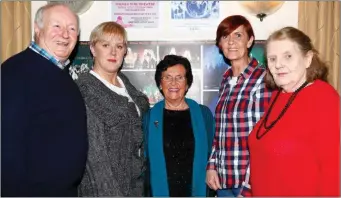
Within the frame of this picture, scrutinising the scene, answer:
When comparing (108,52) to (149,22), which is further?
(149,22)

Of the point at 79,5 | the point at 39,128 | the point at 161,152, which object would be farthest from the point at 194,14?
the point at 39,128

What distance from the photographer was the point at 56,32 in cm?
191

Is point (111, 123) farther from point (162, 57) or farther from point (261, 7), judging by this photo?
point (261, 7)

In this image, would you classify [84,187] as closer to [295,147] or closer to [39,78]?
[39,78]

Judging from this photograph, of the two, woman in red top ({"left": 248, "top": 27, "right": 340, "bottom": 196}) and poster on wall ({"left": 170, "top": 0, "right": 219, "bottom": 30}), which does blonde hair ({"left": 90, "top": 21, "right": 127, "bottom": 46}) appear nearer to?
poster on wall ({"left": 170, "top": 0, "right": 219, "bottom": 30})

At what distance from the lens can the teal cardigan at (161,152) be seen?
2.43 meters

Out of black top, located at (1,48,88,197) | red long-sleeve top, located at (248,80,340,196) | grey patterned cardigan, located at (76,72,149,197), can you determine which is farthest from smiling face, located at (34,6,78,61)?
red long-sleeve top, located at (248,80,340,196)

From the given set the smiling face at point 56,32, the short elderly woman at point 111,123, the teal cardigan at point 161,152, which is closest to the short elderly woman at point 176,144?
the teal cardigan at point 161,152

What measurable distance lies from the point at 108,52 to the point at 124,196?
95 cm

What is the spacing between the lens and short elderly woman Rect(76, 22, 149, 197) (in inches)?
80.2

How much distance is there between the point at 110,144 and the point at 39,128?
584 mm

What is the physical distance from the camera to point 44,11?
1.94m

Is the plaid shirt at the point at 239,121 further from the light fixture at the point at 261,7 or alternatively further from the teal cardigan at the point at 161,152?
the light fixture at the point at 261,7

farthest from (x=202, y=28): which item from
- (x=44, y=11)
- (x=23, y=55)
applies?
(x=23, y=55)
